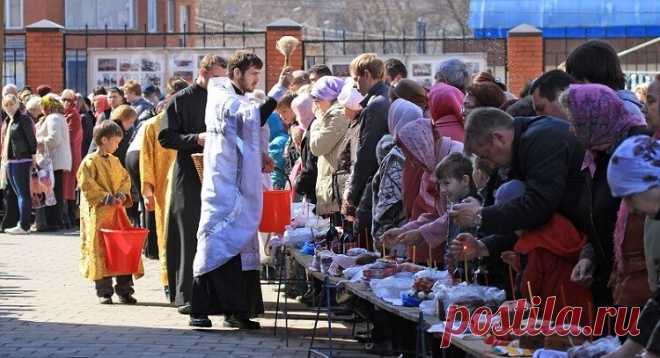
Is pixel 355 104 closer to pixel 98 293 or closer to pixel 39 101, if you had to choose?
pixel 98 293

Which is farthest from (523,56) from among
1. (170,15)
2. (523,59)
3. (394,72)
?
(170,15)

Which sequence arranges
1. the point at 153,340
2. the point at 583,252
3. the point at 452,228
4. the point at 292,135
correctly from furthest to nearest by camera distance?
→ the point at 292,135
the point at 153,340
the point at 452,228
the point at 583,252

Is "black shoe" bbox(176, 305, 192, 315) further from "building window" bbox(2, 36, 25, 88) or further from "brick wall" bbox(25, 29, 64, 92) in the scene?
"building window" bbox(2, 36, 25, 88)

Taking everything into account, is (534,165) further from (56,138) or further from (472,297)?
(56,138)

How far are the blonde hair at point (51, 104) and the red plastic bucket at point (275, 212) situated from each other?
980cm

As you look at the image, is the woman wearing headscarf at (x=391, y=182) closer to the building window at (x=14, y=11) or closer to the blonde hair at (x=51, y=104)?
the blonde hair at (x=51, y=104)

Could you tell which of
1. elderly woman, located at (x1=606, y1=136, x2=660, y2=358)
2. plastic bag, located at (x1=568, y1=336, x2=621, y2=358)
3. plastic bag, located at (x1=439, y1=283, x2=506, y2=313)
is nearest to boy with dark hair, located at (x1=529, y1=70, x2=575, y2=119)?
plastic bag, located at (x1=439, y1=283, x2=506, y2=313)

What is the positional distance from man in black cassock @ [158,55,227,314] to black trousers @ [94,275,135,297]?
1.21 m

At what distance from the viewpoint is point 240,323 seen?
38.2 ft

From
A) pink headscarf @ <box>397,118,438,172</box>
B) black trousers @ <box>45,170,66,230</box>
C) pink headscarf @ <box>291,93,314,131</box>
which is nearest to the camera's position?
pink headscarf @ <box>397,118,438,172</box>

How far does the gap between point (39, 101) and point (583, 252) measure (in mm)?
15553

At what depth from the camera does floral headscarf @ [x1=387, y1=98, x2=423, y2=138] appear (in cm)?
1064

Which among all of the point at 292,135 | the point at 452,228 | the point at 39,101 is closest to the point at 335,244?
the point at 452,228

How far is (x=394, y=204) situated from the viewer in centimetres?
1032
